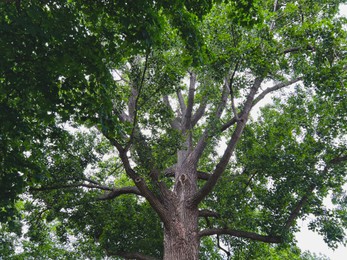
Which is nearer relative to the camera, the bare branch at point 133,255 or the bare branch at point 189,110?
the bare branch at point 133,255

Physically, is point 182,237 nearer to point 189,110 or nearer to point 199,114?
point 189,110

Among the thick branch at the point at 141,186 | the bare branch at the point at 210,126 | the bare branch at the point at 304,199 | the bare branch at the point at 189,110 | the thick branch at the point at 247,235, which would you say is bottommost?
the thick branch at the point at 247,235

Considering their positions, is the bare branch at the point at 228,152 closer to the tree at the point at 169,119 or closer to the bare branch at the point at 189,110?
the tree at the point at 169,119

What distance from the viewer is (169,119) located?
28.3ft

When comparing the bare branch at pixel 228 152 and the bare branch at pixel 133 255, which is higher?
the bare branch at pixel 228 152

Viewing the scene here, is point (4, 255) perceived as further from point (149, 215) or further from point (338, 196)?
point (338, 196)

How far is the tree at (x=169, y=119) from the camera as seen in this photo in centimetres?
479

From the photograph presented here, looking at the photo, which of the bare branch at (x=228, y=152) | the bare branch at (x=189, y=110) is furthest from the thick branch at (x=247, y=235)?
the bare branch at (x=189, y=110)

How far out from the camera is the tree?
15.7 ft

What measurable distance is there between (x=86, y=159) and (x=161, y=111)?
8.90ft

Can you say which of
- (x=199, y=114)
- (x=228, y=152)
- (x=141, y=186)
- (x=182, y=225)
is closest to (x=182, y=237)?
(x=182, y=225)

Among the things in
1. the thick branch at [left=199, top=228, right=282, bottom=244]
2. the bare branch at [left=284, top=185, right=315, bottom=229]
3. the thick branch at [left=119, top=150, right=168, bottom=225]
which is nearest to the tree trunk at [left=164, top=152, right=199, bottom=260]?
the thick branch at [left=119, top=150, right=168, bottom=225]

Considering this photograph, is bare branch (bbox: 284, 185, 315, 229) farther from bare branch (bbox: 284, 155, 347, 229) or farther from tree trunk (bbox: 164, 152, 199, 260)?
tree trunk (bbox: 164, 152, 199, 260)

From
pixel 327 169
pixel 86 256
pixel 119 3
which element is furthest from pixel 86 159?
pixel 327 169
